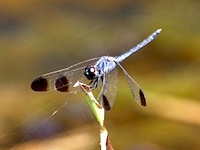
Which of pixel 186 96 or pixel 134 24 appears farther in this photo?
pixel 134 24

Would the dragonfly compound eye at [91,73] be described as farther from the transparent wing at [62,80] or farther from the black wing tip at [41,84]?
the black wing tip at [41,84]

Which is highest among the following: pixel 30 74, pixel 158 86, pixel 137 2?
pixel 137 2

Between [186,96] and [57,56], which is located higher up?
[57,56]

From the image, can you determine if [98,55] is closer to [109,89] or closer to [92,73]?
[109,89]

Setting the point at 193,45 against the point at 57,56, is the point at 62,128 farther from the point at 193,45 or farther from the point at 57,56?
the point at 193,45

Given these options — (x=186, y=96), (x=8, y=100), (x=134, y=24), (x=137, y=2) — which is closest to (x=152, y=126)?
(x=186, y=96)

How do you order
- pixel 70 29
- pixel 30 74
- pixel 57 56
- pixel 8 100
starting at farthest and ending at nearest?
pixel 70 29 < pixel 57 56 < pixel 30 74 < pixel 8 100

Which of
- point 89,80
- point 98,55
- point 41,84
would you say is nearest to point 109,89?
point 89,80
